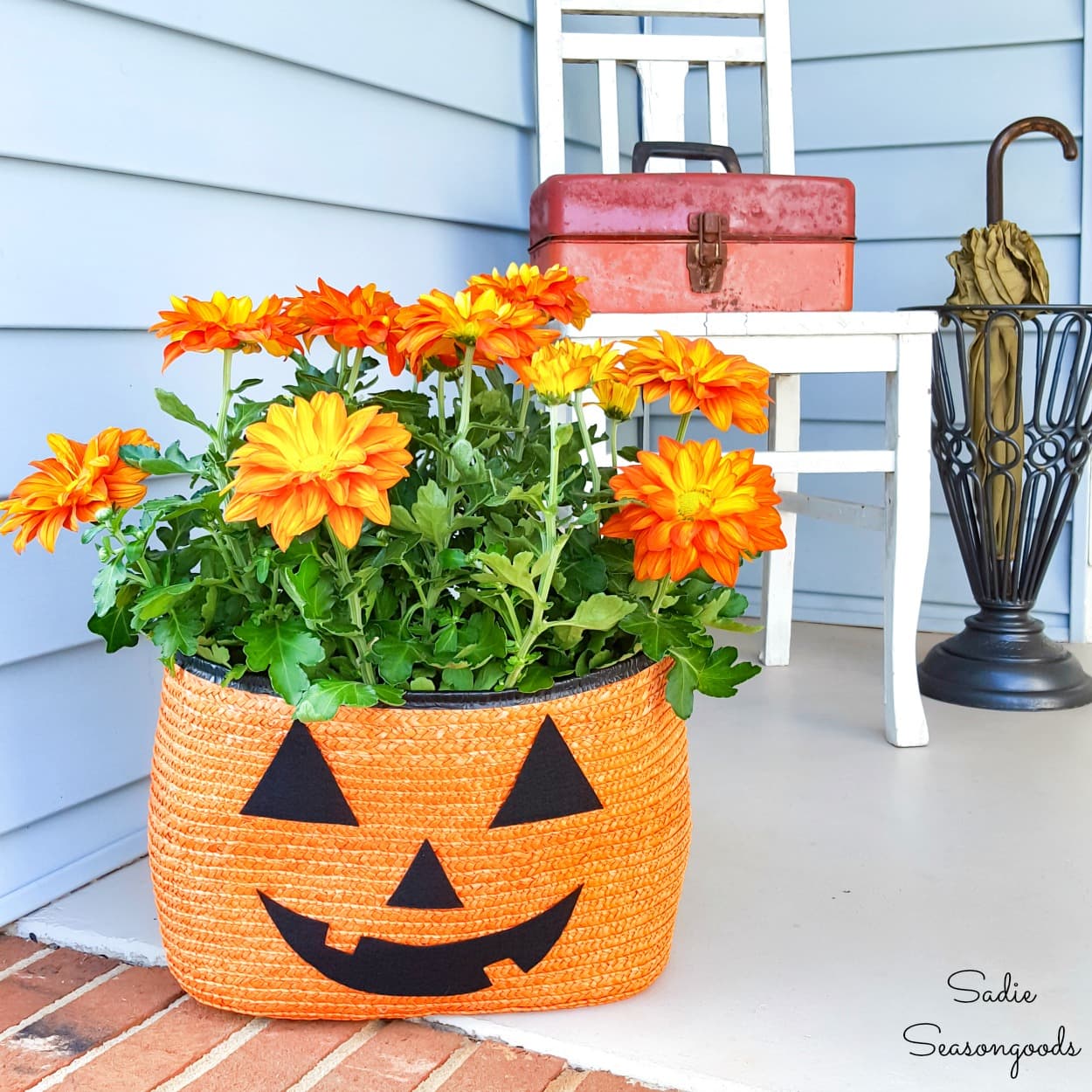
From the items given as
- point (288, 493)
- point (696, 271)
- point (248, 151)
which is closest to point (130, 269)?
Answer: point (248, 151)

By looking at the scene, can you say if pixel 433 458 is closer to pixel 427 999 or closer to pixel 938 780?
pixel 427 999

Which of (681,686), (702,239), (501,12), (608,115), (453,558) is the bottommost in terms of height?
(681,686)

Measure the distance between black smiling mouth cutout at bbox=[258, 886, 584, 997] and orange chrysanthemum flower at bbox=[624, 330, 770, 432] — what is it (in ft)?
1.19

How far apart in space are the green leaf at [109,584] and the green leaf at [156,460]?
0.23 feet

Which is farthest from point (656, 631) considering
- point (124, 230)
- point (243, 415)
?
point (124, 230)

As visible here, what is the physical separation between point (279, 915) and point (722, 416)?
0.48 meters

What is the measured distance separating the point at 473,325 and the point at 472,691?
0.26 meters

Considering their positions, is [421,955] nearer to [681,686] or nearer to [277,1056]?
[277,1056]

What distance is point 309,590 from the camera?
0.85 meters

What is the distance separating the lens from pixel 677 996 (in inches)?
39.8

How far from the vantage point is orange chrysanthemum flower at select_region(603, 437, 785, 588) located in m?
0.85

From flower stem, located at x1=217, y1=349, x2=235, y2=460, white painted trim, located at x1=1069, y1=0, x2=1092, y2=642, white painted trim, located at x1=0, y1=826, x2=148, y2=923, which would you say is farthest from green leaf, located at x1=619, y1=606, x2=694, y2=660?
white painted trim, located at x1=1069, y1=0, x2=1092, y2=642

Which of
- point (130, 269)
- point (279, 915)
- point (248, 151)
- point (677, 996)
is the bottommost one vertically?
point (677, 996)

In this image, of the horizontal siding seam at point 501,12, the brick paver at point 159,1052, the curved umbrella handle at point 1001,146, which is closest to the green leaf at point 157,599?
the brick paver at point 159,1052
